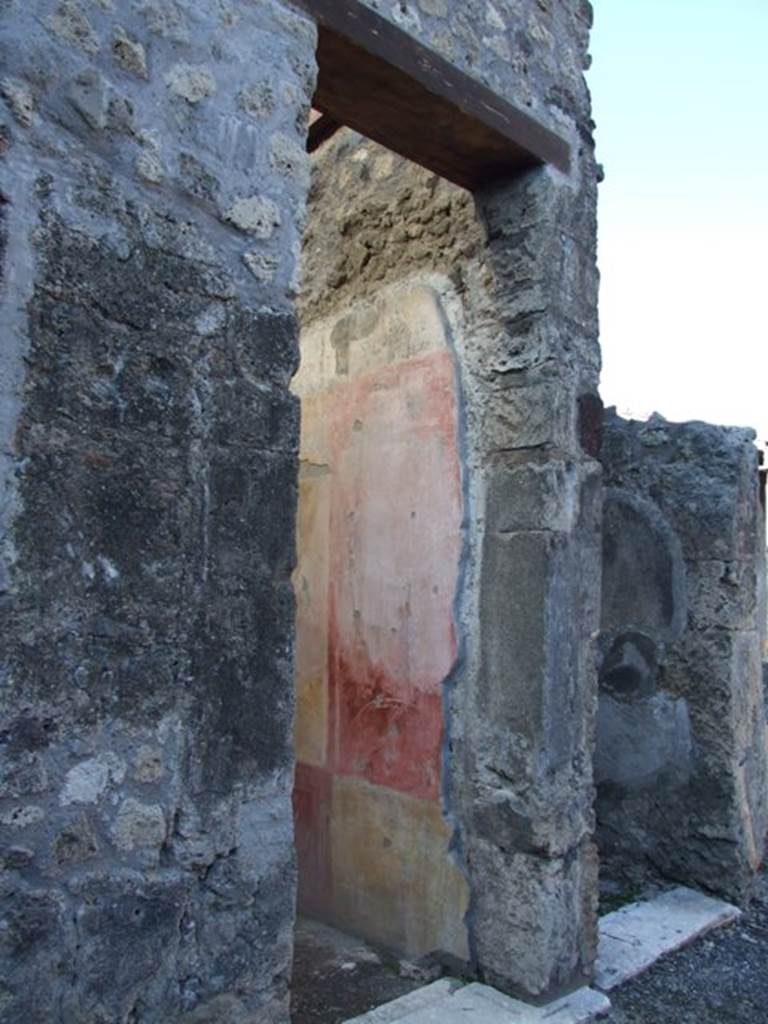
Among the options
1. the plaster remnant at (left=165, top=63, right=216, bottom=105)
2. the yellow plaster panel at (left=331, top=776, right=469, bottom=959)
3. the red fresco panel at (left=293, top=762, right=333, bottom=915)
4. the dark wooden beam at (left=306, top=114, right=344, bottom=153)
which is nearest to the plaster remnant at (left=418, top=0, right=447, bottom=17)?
the plaster remnant at (left=165, top=63, right=216, bottom=105)

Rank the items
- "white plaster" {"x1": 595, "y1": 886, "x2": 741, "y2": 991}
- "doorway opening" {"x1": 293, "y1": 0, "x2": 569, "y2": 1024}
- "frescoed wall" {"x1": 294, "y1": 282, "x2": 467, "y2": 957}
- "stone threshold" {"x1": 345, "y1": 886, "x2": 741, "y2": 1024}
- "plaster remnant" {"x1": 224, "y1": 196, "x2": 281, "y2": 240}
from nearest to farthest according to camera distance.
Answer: "plaster remnant" {"x1": 224, "y1": 196, "x2": 281, "y2": 240}, "stone threshold" {"x1": 345, "y1": 886, "x2": 741, "y2": 1024}, "doorway opening" {"x1": 293, "y1": 0, "x2": 569, "y2": 1024}, "white plaster" {"x1": 595, "y1": 886, "x2": 741, "y2": 991}, "frescoed wall" {"x1": 294, "y1": 282, "x2": 467, "y2": 957}

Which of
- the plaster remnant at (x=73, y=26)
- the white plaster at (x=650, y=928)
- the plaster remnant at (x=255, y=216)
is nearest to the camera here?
the plaster remnant at (x=73, y=26)

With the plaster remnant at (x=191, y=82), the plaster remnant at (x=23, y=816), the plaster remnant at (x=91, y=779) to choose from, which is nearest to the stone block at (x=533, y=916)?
the plaster remnant at (x=91, y=779)

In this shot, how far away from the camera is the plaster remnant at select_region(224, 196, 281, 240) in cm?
189

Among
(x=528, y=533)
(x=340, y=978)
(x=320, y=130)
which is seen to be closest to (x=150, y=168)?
(x=528, y=533)

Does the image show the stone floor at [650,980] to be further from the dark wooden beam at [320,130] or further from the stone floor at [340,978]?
the dark wooden beam at [320,130]

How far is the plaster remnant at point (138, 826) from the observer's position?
64.6 inches

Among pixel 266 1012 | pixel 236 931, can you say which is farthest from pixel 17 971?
pixel 266 1012

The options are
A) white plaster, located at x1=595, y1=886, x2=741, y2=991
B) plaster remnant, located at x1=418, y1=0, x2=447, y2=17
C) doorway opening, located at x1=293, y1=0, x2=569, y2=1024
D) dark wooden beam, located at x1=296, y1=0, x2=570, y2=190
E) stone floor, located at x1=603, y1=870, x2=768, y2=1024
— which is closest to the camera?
dark wooden beam, located at x1=296, y1=0, x2=570, y2=190

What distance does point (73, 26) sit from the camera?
166 centimetres

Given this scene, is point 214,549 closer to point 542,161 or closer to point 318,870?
point 542,161

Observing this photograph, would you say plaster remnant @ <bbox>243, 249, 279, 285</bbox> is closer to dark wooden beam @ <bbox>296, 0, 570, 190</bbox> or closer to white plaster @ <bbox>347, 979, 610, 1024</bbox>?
dark wooden beam @ <bbox>296, 0, 570, 190</bbox>

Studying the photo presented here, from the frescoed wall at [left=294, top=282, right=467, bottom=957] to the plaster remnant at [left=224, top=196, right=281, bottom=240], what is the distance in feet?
3.93

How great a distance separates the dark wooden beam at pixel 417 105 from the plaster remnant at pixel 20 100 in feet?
2.53
